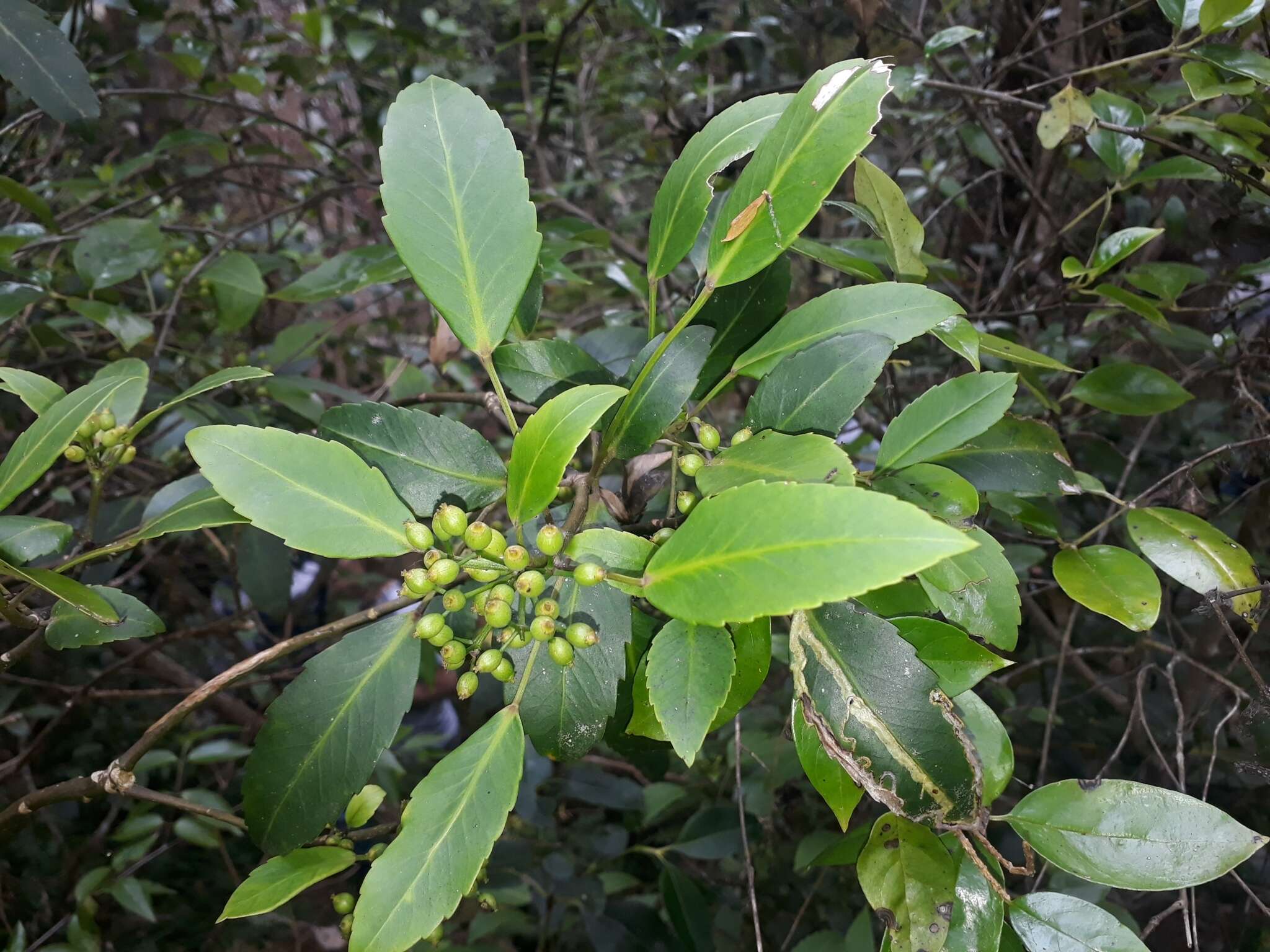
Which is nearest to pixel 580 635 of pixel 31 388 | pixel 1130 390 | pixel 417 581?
pixel 417 581

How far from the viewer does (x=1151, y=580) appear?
735mm

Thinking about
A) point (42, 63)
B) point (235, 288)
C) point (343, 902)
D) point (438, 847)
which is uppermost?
point (42, 63)

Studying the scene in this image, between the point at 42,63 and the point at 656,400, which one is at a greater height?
the point at 42,63

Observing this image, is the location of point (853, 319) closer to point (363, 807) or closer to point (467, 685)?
point (467, 685)

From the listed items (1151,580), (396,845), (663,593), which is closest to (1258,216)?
(1151,580)

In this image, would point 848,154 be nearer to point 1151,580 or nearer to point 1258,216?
point 1151,580

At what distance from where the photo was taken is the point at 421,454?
643 mm

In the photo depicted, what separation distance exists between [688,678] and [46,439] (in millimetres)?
565

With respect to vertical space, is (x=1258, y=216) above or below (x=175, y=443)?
above

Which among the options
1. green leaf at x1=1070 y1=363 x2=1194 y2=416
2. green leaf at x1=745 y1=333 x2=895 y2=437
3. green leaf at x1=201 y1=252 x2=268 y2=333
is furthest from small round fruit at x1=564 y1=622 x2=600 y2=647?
green leaf at x1=201 y1=252 x2=268 y2=333

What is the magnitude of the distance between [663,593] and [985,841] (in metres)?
0.32

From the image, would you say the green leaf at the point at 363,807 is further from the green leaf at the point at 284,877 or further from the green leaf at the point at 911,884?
the green leaf at the point at 911,884

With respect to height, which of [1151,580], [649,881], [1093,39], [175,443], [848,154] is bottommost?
[649,881]

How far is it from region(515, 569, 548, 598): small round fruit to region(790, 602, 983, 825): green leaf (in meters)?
0.18
